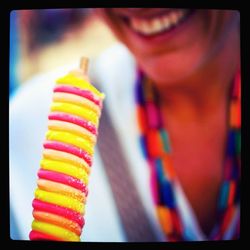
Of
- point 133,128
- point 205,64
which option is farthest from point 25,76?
point 205,64

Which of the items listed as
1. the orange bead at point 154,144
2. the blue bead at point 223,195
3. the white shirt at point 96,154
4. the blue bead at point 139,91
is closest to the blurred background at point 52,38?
the white shirt at point 96,154

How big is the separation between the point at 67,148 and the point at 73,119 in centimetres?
8

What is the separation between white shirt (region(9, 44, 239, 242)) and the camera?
1363 millimetres

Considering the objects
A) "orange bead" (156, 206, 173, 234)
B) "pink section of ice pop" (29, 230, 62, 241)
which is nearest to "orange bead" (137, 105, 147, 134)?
"orange bead" (156, 206, 173, 234)

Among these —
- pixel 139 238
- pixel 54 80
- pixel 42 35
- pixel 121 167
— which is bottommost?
pixel 139 238

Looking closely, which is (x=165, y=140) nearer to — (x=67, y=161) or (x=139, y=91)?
(x=139, y=91)

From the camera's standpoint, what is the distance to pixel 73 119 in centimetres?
128

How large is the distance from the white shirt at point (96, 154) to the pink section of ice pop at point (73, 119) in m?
0.04

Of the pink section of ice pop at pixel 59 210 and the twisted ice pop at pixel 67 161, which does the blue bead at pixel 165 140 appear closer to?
the twisted ice pop at pixel 67 161

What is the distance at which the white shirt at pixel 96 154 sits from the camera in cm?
136

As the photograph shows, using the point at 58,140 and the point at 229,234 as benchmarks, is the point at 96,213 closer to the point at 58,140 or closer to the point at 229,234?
the point at 58,140

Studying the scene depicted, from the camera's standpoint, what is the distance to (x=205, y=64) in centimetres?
142

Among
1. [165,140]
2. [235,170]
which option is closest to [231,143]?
[235,170]
